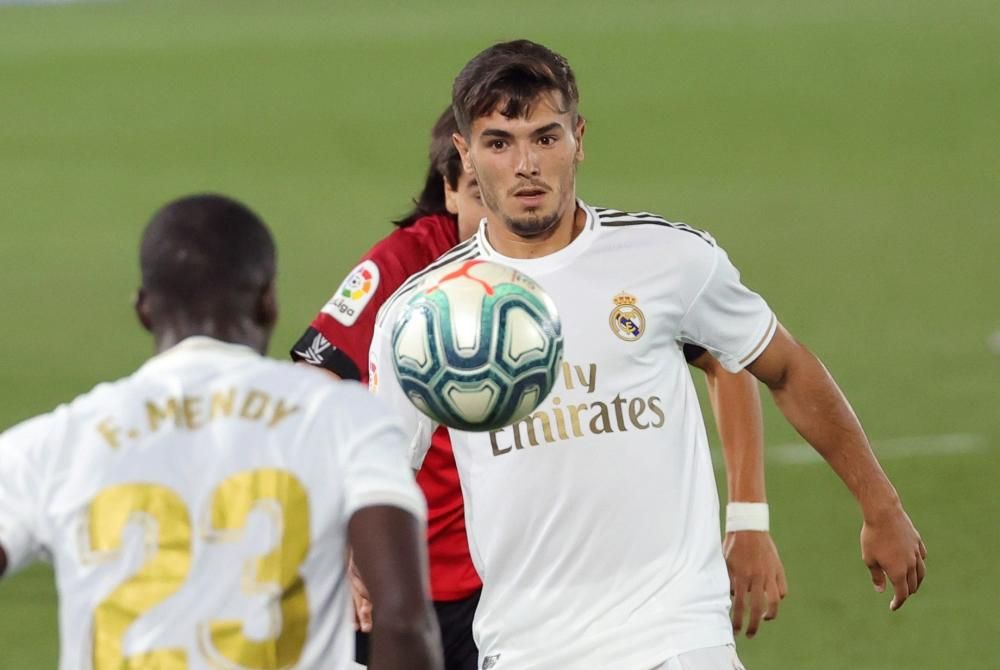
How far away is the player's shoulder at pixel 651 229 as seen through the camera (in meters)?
5.85

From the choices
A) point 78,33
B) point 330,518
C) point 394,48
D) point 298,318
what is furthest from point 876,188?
point 330,518

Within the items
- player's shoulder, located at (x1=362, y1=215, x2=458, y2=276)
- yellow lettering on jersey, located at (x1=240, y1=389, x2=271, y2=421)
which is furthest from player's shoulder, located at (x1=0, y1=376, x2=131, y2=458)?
player's shoulder, located at (x1=362, y1=215, x2=458, y2=276)

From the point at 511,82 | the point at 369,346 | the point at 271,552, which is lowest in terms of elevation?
the point at 271,552

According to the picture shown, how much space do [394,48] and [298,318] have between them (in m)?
16.9

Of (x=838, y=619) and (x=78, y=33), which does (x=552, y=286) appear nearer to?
(x=838, y=619)

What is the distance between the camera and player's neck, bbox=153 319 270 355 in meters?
4.03

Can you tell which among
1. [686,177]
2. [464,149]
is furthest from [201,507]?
[686,177]

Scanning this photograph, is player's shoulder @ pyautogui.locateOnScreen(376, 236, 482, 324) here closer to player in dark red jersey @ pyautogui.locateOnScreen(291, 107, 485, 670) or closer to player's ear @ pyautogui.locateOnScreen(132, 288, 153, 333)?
player in dark red jersey @ pyautogui.locateOnScreen(291, 107, 485, 670)

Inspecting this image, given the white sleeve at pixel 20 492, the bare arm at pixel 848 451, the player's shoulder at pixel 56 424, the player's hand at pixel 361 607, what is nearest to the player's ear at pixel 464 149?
the bare arm at pixel 848 451

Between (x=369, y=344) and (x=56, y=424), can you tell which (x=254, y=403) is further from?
(x=369, y=344)

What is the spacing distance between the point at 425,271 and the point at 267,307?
1.76 metres

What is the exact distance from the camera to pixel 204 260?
4.01 m

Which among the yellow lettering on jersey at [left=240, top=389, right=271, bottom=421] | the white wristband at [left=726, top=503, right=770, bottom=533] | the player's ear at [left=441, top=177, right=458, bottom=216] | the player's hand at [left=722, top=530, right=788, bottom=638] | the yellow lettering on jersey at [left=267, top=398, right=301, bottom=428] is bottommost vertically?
the player's hand at [left=722, top=530, right=788, bottom=638]

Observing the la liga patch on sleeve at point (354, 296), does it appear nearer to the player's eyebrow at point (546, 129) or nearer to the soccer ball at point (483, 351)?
the player's eyebrow at point (546, 129)
